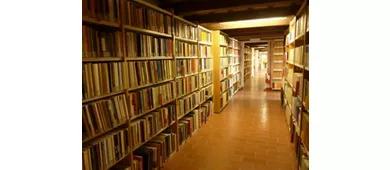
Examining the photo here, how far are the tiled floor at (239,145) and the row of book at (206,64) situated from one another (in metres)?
1.15

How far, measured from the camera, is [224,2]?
124 inches

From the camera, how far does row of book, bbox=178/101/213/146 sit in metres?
3.51

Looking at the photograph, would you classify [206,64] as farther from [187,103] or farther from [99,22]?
[99,22]

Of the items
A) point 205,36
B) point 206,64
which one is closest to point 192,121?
point 206,64

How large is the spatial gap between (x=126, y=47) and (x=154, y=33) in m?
0.57

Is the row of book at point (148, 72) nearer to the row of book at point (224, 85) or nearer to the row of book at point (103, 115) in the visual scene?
the row of book at point (103, 115)

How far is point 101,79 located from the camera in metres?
1.85

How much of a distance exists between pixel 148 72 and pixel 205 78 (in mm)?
2270

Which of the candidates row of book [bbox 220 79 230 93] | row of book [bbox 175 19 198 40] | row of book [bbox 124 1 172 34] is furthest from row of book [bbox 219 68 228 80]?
row of book [bbox 124 1 172 34]

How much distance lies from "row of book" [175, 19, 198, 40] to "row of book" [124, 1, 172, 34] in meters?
0.26

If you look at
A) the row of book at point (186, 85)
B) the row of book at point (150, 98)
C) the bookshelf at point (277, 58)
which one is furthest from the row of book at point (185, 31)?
Answer: the bookshelf at point (277, 58)

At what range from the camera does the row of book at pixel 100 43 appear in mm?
1692

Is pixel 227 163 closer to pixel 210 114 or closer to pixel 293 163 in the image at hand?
pixel 293 163
